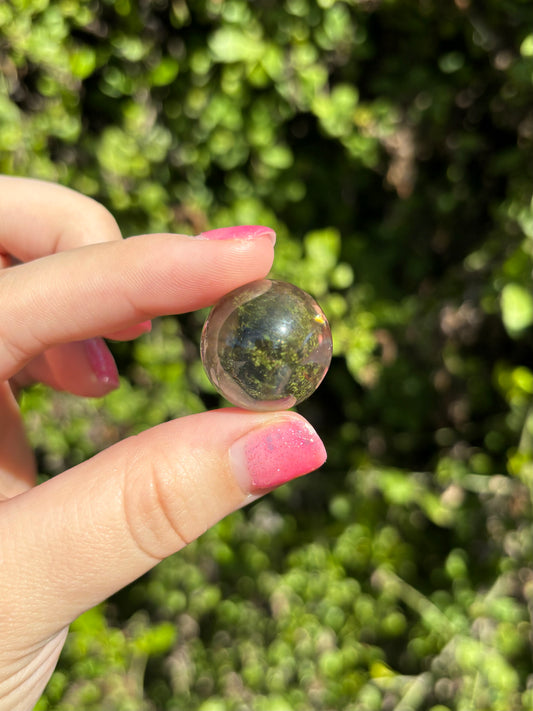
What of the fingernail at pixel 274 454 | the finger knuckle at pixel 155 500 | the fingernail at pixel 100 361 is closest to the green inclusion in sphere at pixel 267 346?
the fingernail at pixel 274 454

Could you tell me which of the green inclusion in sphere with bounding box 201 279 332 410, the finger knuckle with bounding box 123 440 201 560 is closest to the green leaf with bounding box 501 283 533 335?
the green inclusion in sphere with bounding box 201 279 332 410

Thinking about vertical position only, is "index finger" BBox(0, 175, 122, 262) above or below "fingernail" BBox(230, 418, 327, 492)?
above

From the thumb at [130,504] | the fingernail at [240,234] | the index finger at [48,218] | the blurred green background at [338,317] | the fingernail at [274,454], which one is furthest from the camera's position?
the blurred green background at [338,317]

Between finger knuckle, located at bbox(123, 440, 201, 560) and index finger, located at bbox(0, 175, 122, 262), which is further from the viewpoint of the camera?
index finger, located at bbox(0, 175, 122, 262)

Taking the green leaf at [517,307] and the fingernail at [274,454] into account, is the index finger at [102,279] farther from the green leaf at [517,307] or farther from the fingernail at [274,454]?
the green leaf at [517,307]

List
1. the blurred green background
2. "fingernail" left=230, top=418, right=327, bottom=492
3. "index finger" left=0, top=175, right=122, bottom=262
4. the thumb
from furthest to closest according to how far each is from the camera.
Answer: the blurred green background
"index finger" left=0, top=175, right=122, bottom=262
"fingernail" left=230, top=418, right=327, bottom=492
the thumb

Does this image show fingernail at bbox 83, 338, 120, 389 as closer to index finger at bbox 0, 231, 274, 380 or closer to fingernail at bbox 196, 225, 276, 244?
index finger at bbox 0, 231, 274, 380

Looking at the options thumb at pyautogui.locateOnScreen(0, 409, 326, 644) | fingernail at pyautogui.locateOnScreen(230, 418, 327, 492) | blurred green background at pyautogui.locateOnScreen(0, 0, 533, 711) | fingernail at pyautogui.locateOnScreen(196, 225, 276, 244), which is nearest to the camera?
thumb at pyautogui.locateOnScreen(0, 409, 326, 644)
